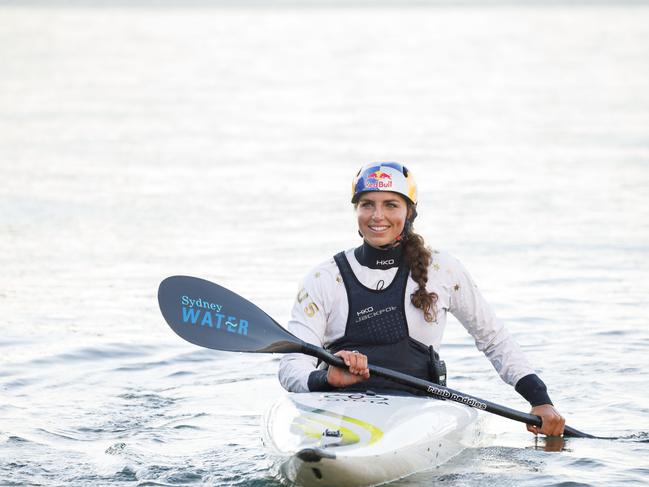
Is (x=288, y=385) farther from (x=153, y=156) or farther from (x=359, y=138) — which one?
(x=359, y=138)

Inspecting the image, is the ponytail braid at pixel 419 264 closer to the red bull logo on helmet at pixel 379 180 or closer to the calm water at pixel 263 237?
the red bull logo on helmet at pixel 379 180

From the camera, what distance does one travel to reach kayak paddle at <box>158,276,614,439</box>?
22.7ft

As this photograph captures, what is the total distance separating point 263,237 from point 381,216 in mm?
6510

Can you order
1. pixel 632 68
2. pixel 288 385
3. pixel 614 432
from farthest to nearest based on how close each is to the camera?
pixel 632 68
pixel 614 432
pixel 288 385

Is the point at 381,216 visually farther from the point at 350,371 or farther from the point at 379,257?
the point at 350,371

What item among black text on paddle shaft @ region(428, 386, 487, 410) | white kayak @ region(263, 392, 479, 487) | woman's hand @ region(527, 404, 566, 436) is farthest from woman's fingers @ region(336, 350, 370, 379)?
woman's hand @ region(527, 404, 566, 436)

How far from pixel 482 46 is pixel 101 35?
17.8m

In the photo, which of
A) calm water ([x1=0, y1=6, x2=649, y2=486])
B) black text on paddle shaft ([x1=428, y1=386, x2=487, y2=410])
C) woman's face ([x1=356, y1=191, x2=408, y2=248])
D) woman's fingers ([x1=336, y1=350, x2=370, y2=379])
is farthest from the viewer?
calm water ([x1=0, y1=6, x2=649, y2=486])

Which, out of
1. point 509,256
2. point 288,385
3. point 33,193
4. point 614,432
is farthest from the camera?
point 33,193

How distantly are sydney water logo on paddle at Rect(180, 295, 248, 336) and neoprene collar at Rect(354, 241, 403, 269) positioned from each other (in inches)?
27.4

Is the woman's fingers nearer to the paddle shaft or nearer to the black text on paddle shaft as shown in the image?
the paddle shaft

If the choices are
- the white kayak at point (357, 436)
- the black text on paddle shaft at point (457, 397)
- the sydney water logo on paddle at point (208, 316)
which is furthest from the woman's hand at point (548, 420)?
the sydney water logo on paddle at point (208, 316)

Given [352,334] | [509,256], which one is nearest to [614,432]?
[352,334]

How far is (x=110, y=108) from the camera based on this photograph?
1063 inches
